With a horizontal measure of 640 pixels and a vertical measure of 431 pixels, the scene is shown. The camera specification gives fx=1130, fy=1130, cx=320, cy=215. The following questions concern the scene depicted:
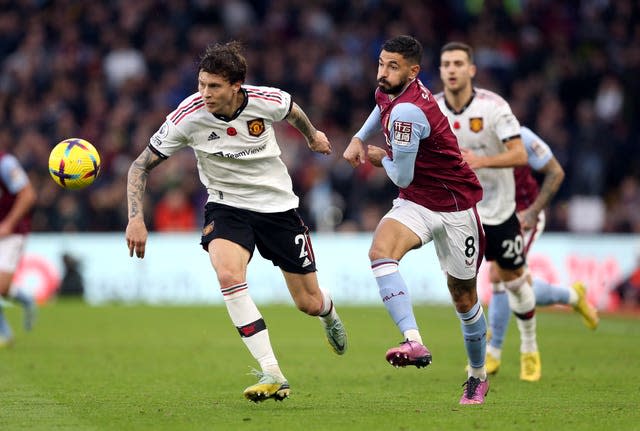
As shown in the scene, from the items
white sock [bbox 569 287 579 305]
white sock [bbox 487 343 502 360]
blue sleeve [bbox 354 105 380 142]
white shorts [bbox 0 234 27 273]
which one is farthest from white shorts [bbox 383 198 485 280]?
white shorts [bbox 0 234 27 273]

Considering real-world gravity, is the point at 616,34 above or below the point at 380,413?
above

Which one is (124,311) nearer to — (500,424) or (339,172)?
(339,172)

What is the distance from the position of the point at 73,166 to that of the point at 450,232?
2920 millimetres

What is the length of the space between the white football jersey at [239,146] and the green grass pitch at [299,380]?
5.04ft

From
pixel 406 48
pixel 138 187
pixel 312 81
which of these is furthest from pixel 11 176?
pixel 312 81

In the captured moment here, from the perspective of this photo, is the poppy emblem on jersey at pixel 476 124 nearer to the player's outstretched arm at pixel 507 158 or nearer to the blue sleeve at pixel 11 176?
the player's outstretched arm at pixel 507 158

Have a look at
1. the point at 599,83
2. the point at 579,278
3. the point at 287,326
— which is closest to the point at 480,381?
the point at 287,326

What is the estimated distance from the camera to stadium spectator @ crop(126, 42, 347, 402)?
794 centimetres

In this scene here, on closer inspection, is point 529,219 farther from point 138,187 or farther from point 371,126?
point 138,187

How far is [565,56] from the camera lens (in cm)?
Answer: 2305

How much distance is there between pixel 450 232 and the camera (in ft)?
26.8

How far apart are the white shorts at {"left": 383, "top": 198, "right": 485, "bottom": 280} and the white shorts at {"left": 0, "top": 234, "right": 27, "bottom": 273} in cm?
655

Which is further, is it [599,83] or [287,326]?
[599,83]

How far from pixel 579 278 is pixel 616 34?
708 cm
